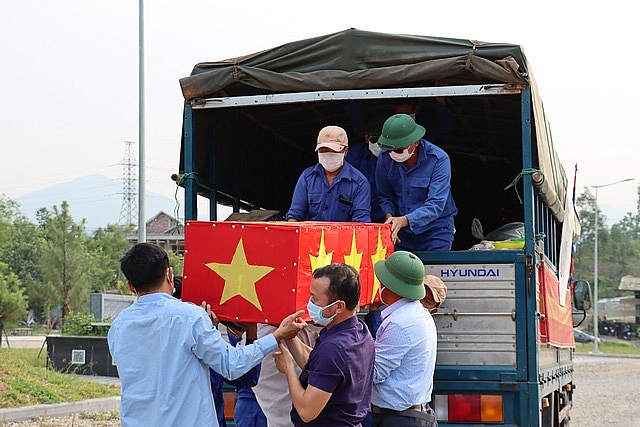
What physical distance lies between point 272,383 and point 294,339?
1.81 ft

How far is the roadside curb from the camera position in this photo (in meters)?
11.2

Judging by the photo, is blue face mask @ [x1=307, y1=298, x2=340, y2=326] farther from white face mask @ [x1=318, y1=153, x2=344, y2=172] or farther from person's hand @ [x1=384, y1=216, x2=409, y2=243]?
white face mask @ [x1=318, y1=153, x2=344, y2=172]

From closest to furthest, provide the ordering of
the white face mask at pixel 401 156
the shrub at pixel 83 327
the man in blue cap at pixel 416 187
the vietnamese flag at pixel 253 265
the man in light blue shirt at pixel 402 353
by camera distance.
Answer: the vietnamese flag at pixel 253 265 → the man in light blue shirt at pixel 402 353 → the man in blue cap at pixel 416 187 → the white face mask at pixel 401 156 → the shrub at pixel 83 327

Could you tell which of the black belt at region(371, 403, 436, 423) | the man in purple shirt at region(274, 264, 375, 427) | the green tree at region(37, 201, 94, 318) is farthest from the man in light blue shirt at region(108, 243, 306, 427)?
the green tree at region(37, 201, 94, 318)

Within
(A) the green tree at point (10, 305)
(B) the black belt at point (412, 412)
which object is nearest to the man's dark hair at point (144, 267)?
(B) the black belt at point (412, 412)

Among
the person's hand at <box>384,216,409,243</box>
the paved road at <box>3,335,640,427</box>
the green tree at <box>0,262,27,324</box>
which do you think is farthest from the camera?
the green tree at <box>0,262,27,324</box>

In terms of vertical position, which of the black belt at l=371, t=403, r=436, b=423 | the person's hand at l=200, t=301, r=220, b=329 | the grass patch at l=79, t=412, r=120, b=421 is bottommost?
the grass patch at l=79, t=412, r=120, b=421

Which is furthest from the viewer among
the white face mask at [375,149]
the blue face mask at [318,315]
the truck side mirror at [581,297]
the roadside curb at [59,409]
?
the roadside curb at [59,409]

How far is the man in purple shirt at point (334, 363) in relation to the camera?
3.79 meters

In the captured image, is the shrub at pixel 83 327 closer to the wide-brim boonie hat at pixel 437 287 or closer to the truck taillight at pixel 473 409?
the truck taillight at pixel 473 409

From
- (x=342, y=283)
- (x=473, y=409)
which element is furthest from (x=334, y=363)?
(x=473, y=409)

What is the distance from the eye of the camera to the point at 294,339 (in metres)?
4.15

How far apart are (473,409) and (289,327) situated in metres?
1.84

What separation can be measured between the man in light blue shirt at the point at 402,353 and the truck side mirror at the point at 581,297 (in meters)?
6.77
